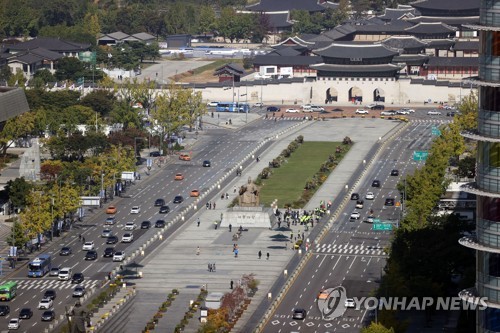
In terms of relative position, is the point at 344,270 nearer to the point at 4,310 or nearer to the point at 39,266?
the point at 39,266

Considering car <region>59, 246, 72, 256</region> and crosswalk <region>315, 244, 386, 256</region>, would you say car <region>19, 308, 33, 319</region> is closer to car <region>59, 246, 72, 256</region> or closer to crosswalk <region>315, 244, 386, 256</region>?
car <region>59, 246, 72, 256</region>

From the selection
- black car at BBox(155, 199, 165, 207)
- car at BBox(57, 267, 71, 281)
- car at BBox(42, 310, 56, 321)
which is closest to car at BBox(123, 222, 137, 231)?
black car at BBox(155, 199, 165, 207)

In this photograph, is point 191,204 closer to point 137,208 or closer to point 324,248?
point 137,208

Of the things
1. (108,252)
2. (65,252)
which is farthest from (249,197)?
(65,252)

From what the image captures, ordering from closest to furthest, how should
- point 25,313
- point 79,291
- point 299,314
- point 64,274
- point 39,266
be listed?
point 299,314 < point 25,313 < point 79,291 < point 64,274 < point 39,266

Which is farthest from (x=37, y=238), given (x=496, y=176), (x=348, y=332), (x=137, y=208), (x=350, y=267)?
(x=496, y=176)

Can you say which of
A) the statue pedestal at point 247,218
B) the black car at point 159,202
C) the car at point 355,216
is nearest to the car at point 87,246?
the statue pedestal at point 247,218

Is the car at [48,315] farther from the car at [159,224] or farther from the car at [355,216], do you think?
the car at [355,216]
